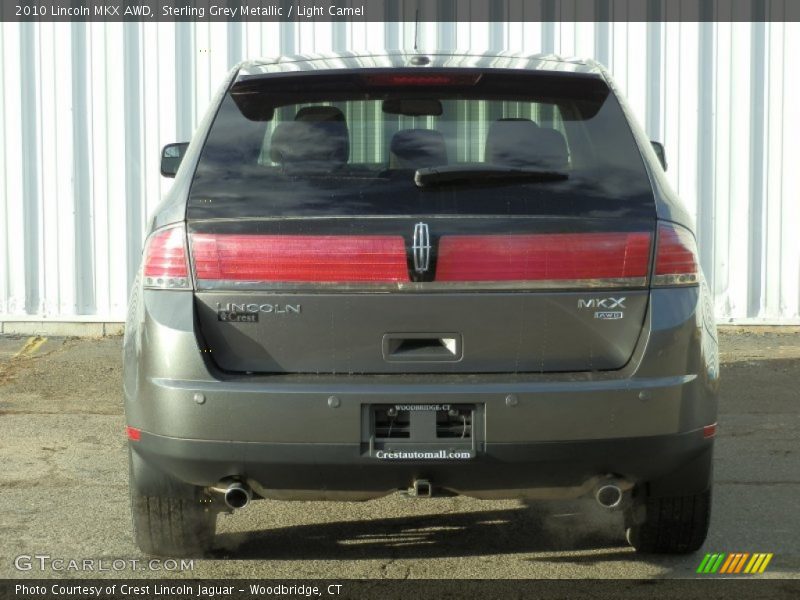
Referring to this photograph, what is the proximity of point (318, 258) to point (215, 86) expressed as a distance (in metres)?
6.54

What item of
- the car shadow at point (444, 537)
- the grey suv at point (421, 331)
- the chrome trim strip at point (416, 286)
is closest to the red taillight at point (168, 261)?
the grey suv at point (421, 331)

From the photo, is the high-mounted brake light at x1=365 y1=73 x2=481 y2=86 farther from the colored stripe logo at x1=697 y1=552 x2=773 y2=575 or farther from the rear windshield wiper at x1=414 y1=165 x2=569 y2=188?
the colored stripe logo at x1=697 y1=552 x2=773 y2=575

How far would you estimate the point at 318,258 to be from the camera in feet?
12.4

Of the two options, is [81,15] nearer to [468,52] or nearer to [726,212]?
[726,212]

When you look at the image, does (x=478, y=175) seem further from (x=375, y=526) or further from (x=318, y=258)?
(x=375, y=526)

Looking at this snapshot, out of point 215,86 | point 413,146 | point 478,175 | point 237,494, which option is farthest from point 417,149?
point 215,86

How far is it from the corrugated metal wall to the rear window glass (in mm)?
5849

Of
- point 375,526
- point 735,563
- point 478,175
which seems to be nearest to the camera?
point 478,175

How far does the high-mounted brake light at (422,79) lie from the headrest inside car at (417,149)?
0.17m

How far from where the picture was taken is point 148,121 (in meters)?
10.1

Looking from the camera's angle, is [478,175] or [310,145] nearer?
[478,175]

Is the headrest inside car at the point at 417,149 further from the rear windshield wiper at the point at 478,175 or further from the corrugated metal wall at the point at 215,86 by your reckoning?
the corrugated metal wall at the point at 215,86

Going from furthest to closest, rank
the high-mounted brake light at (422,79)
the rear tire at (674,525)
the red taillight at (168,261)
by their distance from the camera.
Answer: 1. the rear tire at (674,525)
2. the high-mounted brake light at (422,79)
3. the red taillight at (168,261)

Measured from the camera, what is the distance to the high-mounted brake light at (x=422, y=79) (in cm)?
420
